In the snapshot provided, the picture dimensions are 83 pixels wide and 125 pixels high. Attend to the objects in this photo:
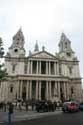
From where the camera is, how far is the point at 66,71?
55.3m

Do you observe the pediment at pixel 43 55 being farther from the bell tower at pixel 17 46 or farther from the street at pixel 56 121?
the street at pixel 56 121

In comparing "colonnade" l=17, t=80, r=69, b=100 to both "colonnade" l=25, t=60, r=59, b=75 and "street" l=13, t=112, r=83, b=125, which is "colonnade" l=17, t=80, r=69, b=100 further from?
"street" l=13, t=112, r=83, b=125

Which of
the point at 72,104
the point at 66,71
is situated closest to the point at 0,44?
the point at 72,104

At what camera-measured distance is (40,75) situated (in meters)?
50.4

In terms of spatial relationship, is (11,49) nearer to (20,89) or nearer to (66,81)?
(20,89)

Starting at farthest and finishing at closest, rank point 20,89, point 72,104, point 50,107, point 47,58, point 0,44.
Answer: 1. point 47,58
2. point 20,89
3. point 50,107
4. point 72,104
5. point 0,44

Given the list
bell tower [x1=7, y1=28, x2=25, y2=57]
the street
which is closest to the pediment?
bell tower [x1=7, y1=28, x2=25, y2=57]

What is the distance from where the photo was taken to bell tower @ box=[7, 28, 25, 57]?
5581 cm

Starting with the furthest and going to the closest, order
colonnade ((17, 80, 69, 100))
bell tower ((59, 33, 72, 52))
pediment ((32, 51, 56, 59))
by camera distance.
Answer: bell tower ((59, 33, 72, 52)), pediment ((32, 51, 56, 59)), colonnade ((17, 80, 69, 100))

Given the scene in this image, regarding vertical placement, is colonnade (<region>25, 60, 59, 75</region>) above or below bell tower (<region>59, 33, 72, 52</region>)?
below

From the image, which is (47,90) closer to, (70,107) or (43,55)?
(43,55)

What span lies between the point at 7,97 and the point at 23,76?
7.36m

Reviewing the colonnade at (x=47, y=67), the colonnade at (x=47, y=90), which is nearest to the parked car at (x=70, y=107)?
the colonnade at (x=47, y=90)

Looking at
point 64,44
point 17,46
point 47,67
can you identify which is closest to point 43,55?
point 47,67
